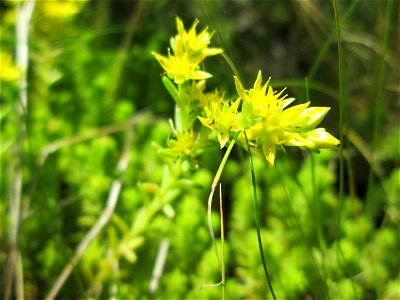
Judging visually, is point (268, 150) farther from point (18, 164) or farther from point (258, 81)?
point (18, 164)

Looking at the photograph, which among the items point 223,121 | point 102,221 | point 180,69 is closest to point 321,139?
point 223,121

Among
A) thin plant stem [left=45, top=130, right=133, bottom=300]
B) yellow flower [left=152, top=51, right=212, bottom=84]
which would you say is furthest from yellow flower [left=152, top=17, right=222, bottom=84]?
thin plant stem [left=45, top=130, right=133, bottom=300]

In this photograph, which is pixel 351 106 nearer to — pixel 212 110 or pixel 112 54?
pixel 112 54

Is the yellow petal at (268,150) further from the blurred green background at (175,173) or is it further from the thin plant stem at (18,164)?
the thin plant stem at (18,164)

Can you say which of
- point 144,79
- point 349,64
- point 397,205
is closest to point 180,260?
point 397,205

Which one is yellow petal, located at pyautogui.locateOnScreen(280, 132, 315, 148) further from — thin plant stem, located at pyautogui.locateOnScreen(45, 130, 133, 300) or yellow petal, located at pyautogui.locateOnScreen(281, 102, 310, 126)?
thin plant stem, located at pyautogui.locateOnScreen(45, 130, 133, 300)
